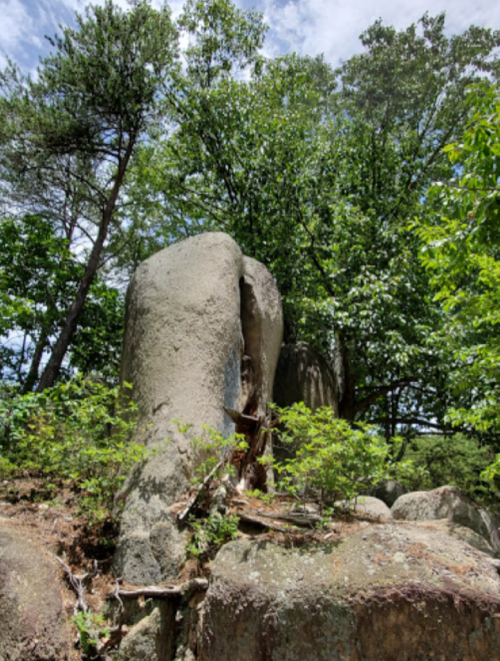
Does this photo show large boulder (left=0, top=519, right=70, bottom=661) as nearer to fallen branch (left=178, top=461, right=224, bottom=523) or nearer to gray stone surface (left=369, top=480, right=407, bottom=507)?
fallen branch (left=178, top=461, right=224, bottom=523)

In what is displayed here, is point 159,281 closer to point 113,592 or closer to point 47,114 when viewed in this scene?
point 113,592

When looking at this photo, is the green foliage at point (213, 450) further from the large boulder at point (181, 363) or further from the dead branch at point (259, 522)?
the dead branch at point (259, 522)

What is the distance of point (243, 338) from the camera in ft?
24.0

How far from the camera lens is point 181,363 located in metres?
5.77

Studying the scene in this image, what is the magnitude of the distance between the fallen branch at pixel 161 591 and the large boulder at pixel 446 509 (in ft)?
18.4

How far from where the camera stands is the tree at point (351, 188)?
9875 millimetres

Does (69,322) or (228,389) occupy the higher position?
(69,322)

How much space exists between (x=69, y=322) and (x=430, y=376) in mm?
8165

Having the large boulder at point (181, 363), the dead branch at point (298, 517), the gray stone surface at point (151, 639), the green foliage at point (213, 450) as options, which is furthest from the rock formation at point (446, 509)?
the gray stone surface at point (151, 639)

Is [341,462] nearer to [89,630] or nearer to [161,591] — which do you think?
[161,591]

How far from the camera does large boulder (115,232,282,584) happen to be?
454 centimetres

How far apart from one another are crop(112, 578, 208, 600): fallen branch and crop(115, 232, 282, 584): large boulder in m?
0.17

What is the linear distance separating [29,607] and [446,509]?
713 cm

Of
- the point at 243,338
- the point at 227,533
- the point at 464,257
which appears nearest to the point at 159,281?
the point at 243,338
